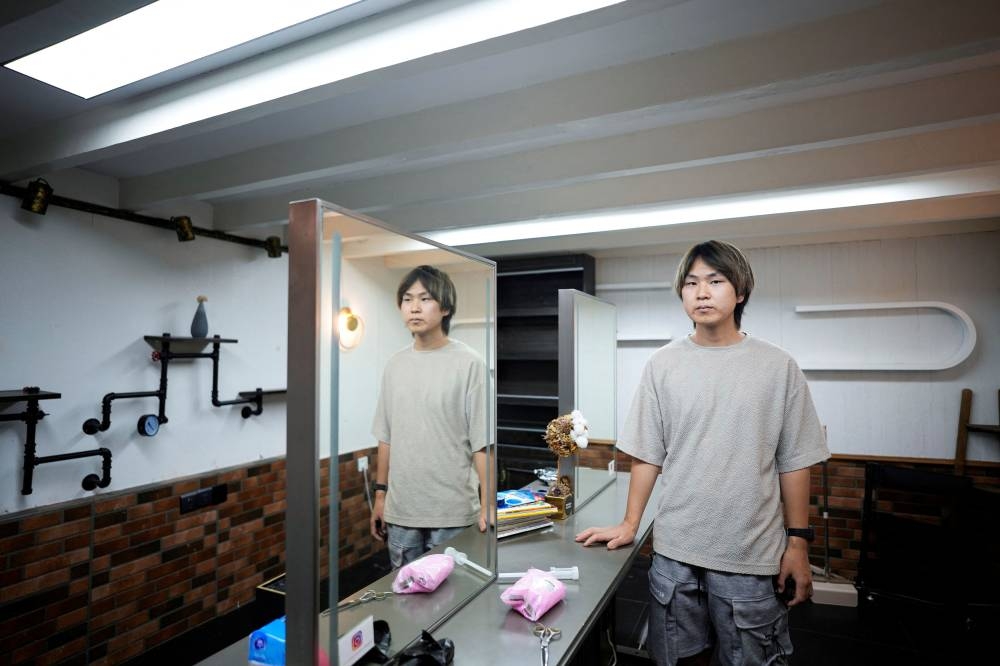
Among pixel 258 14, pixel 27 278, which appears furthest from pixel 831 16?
pixel 27 278

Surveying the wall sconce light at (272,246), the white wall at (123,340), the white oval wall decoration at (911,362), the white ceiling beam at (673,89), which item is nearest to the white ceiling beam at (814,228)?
the white oval wall decoration at (911,362)

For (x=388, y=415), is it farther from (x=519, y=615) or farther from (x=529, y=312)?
(x=529, y=312)

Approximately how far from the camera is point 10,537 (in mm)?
2355

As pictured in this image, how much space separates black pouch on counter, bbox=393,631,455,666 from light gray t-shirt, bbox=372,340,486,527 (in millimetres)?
292

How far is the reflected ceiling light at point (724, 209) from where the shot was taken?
260 cm

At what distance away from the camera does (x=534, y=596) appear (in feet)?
4.53

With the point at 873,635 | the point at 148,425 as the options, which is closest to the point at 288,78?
the point at 148,425

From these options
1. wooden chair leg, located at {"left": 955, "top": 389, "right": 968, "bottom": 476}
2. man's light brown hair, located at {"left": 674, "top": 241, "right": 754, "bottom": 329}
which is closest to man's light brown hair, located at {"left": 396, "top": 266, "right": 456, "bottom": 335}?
man's light brown hair, located at {"left": 674, "top": 241, "right": 754, "bottom": 329}

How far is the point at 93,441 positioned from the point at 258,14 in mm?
2507

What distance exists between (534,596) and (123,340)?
270cm

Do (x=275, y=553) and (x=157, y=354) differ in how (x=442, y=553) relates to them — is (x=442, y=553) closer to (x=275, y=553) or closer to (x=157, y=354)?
(x=157, y=354)

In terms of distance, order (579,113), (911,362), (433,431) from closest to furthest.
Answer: (433,431), (579,113), (911,362)

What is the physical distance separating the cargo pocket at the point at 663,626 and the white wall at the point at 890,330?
2.92 metres

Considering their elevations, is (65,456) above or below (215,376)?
below
